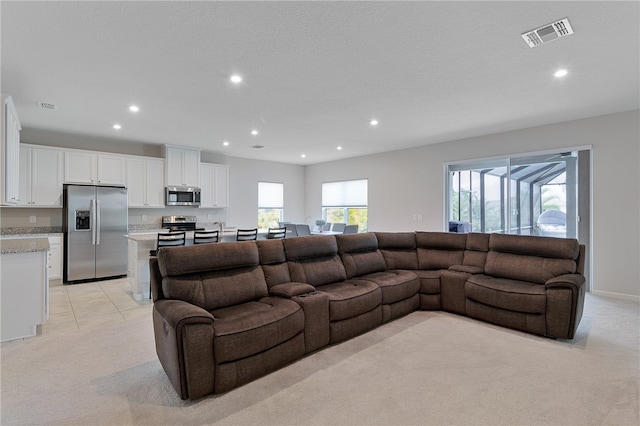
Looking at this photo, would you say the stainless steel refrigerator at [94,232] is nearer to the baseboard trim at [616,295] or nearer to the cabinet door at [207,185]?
the cabinet door at [207,185]

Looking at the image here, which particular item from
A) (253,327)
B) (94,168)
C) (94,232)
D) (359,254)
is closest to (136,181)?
A: (94,168)

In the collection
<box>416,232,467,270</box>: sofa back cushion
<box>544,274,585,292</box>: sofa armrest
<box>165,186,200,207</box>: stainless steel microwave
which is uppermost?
<box>165,186,200,207</box>: stainless steel microwave

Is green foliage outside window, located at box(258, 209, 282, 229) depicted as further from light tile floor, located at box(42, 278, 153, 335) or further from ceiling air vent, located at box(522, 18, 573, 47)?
ceiling air vent, located at box(522, 18, 573, 47)

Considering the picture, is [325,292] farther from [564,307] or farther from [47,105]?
[47,105]

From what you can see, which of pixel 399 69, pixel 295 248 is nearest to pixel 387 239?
pixel 295 248

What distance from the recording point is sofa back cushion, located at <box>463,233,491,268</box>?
14.0 feet

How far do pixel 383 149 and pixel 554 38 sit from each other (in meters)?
4.86

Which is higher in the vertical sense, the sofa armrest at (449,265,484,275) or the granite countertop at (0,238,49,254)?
the granite countertop at (0,238,49,254)

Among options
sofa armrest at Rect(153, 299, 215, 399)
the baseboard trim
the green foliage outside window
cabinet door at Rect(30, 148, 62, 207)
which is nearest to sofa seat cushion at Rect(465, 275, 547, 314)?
the baseboard trim

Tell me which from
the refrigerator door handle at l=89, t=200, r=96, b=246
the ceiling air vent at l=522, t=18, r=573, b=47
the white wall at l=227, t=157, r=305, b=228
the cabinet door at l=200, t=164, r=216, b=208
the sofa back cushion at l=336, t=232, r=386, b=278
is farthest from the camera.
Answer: the white wall at l=227, t=157, r=305, b=228

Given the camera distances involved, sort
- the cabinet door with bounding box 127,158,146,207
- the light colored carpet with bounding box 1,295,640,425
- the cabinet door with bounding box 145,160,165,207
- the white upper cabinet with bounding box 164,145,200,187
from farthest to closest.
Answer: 1. the white upper cabinet with bounding box 164,145,200,187
2. the cabinet door with bounding box 145,160,165,207
3. the cabinet door with bounding box 127,158,146,207
4. the light colored carpet with bounding box 1,295,640,425

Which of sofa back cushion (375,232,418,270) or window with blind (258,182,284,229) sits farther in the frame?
window with blind (258,182,284,229)

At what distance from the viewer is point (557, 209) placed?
5.30 meters

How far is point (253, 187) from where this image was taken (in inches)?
345
